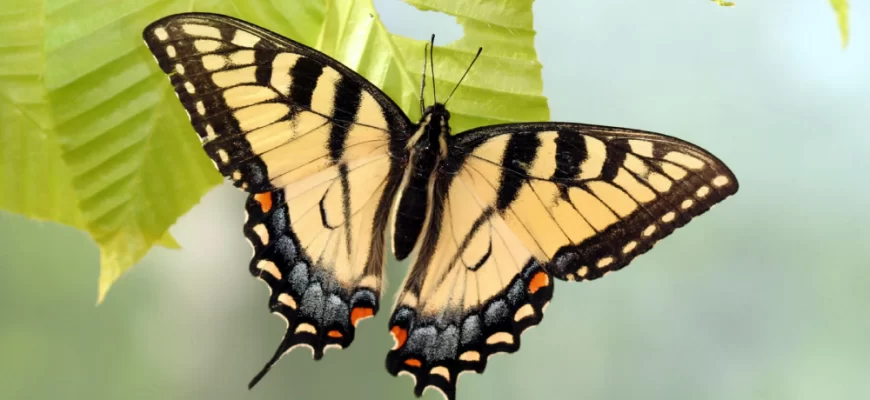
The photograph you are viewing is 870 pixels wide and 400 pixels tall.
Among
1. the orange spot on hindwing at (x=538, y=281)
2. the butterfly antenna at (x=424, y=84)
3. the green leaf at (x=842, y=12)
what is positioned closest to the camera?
the green leaf at (x=842, y=12)

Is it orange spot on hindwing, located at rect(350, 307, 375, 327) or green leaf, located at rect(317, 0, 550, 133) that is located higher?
green leaf, located at rect(317, 0, 550, 133)

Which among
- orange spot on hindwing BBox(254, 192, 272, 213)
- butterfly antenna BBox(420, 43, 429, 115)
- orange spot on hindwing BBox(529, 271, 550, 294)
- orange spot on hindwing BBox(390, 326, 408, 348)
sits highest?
butterfly antenna BBox(420, 43, 429, 115)

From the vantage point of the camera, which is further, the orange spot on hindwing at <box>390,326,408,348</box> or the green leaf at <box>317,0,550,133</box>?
the orange spot on hindwing at <box>390,326,408,348</box>

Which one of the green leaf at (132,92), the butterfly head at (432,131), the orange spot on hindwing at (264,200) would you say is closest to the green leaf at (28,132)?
the green leaf at (132,92)

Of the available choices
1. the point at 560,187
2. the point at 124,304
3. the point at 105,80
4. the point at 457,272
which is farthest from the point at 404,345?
the point at 124,304

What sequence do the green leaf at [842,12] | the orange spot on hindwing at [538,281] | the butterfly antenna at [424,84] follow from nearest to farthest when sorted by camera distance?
the green leaf at [842,12]
the butterfly antenna at [424,84]
the orange spot on hindwing at [538,281]

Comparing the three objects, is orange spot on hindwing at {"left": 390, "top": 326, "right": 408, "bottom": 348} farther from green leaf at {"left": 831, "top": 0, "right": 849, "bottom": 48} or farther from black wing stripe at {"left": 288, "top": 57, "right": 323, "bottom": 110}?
green leaf at {"left": 831, "top": 0, "right": 849, "bottom": 48}

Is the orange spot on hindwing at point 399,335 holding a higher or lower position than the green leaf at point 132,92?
lower

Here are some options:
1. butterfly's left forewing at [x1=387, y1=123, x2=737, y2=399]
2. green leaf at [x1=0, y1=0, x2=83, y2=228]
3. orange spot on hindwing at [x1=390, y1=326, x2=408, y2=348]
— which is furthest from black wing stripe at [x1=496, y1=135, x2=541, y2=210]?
green leaf at [x1=0, y1=0, x2=83, y2=228]

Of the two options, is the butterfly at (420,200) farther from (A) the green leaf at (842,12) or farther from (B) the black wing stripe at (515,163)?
(A) the green leaf at (842,12)
